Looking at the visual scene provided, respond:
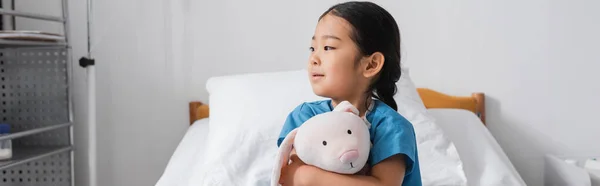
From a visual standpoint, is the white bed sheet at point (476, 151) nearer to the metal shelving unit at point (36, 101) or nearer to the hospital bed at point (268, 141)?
the hospital bed at point (268, 141)

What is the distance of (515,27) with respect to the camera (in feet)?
6.71

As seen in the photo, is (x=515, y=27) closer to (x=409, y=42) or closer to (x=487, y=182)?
(x=409, y=42)

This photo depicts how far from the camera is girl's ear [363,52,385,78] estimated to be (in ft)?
2.90

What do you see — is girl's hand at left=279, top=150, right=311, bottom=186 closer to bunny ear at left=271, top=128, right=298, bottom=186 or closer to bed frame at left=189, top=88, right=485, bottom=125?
bunny ear at left=271, top=128, right=298, bottom=186

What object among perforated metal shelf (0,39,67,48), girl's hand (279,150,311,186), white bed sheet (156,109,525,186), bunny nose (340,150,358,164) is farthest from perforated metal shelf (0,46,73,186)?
bunny nose (340,150,358,164)

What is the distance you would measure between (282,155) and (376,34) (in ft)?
0.70

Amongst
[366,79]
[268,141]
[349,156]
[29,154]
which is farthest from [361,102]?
[29,154]

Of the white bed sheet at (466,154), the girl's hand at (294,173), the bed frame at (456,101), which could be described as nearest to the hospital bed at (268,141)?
the white bed sheet at (466,154)

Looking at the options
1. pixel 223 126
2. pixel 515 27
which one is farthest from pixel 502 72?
pixel 223 126

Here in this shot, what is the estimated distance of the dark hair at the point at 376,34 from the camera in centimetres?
88

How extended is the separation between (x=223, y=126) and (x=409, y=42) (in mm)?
779

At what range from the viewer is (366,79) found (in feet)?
2.95

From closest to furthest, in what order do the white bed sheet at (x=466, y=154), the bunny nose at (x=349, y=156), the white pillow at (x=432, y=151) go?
the bunny nose at (x=349, y=156) → the white pillow at (x=432, y=151) → the white bed sheet at (x=466, y=154)

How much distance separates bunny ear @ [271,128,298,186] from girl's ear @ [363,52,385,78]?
130mm
